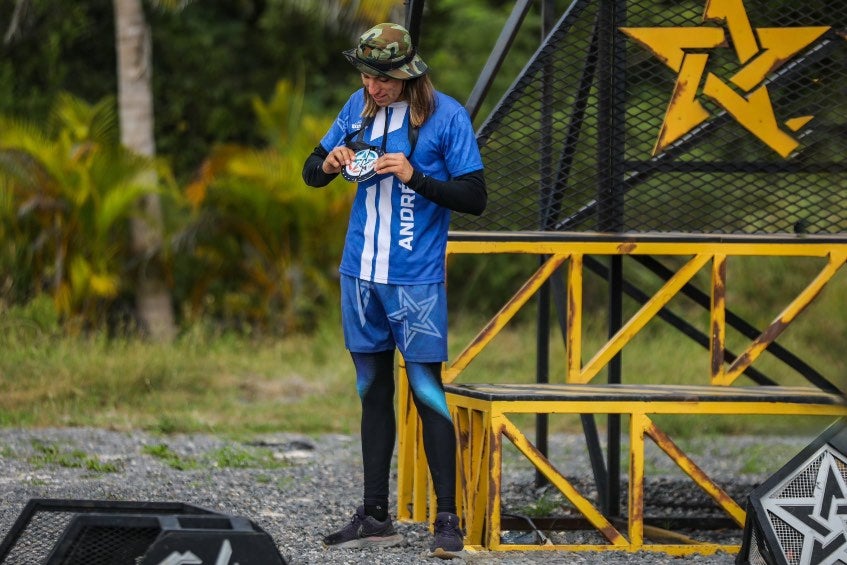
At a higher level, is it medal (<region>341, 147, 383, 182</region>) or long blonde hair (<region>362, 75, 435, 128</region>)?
long blonde hair (<region>362, 75, 435, 128</region>)

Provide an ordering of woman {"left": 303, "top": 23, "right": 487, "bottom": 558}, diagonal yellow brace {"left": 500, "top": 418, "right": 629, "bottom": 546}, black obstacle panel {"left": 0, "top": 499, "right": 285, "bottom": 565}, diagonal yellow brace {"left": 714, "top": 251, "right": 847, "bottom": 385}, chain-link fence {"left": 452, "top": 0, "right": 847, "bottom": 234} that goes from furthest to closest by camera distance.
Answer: chain-link fence {"left": 452, "top": 0, "right": 847, "bottom": 234}
diagonal yellow brace {"left": 714, "top": 251, "right": 847, "bottom": 385}
diagonal yellow brace {"left": 500, "top": 418, "right": 629, "bottom": 546}
woman {"left": 303, "top": 23, "right": 487, "bottom": 558}
black obstacle panel {"left": 0, "top": 499, "right": 285, "bottom": 565}

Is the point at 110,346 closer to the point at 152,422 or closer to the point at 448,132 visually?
the point at 152,422

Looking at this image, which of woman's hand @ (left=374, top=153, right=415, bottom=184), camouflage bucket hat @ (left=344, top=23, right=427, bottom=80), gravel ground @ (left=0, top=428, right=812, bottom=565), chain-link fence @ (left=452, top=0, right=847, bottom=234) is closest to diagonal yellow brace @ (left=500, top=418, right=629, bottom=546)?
gravel ground @ (left=0, top=428, right=812, bottom=565)

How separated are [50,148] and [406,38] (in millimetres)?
9206

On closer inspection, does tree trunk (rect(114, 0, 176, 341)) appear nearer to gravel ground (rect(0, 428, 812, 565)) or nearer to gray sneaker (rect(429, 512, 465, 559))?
gravel ground (rect(0, 428, 812, 565))

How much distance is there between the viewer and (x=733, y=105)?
6273 mm

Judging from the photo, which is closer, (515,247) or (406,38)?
(406,38)

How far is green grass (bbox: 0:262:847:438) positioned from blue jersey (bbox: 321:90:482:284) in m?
2.92

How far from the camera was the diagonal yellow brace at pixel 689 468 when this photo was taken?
5.86 m

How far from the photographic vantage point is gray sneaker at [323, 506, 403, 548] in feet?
18.7

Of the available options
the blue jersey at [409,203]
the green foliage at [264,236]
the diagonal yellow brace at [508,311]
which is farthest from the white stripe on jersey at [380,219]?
the green foliage at [264,236]

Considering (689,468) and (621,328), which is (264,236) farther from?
(689,468)

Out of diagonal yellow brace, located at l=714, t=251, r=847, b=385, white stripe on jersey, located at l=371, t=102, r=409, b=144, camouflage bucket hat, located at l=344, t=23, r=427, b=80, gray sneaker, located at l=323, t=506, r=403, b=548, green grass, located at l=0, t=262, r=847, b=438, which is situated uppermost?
camouflage bucket hat, located at l=344, t=23, r=427, b=80

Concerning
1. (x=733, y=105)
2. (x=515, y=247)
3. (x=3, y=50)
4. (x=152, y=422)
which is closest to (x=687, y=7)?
(x=733, y=105)
